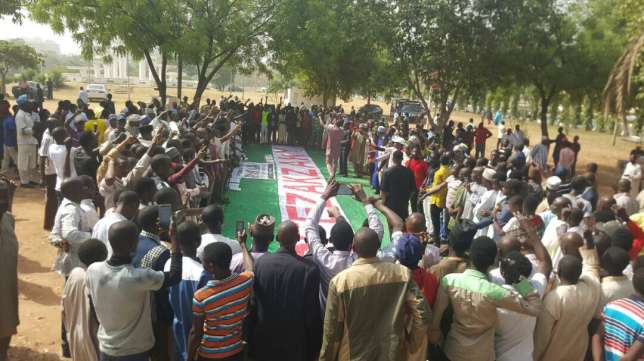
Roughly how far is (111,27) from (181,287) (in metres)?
13.6

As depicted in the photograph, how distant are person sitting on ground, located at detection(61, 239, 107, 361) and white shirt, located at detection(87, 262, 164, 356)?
0.21 m

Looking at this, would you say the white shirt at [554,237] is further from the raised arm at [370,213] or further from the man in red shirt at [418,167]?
the man in red shirt at [418,167]

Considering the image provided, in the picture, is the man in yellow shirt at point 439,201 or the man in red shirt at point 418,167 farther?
the man in red shirt at point 418,167

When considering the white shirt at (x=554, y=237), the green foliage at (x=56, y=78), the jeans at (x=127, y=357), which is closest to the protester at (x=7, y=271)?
the jeans at (x=127, y=357)

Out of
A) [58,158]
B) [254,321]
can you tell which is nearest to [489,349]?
[254,321]

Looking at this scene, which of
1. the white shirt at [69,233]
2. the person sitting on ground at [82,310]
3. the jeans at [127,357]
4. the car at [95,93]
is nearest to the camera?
the jeans at [127,357]

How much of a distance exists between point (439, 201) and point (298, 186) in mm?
5203

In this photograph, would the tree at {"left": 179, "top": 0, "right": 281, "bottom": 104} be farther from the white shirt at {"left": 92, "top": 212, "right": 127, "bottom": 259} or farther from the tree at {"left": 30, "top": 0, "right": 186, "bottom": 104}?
the white shirt at {"left": 92, "top": 212, "right": 127, "bottom": 259}

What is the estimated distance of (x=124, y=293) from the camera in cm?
349

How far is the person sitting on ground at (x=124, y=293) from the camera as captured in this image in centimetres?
347

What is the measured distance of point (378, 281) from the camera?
3.53m

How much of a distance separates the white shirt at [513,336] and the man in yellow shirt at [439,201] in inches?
177

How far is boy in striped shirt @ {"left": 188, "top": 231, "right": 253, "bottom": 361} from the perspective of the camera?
3.49 meters

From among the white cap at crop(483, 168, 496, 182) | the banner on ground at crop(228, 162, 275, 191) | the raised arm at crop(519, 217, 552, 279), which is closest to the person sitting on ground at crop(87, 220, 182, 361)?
the raised arm at crop(519, 217, 552, 279)
